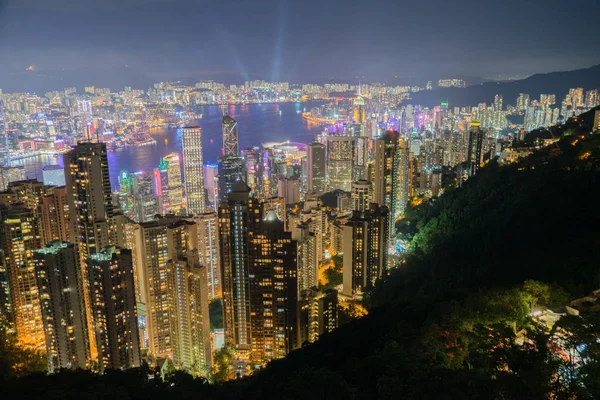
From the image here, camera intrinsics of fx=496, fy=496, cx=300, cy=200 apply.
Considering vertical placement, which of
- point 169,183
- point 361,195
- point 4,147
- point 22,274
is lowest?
point 22,274

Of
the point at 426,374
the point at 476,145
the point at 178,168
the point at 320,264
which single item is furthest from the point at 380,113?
the point at 426,374

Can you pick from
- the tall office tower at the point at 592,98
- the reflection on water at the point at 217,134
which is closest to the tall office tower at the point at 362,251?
the reflection on water at the point at 217,134

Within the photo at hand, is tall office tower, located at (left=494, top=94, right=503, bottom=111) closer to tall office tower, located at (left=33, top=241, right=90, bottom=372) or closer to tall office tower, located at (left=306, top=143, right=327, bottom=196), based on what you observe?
tall office tower, located at (left=306, top=143, right=327, bottom=196)

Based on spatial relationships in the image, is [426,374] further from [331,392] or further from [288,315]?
[288,315]

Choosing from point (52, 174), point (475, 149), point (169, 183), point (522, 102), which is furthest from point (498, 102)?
point (52, 174)

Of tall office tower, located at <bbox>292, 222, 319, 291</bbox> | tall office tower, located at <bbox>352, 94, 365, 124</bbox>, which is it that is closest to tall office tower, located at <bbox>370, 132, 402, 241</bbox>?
tall office tower, located at <bbox>292, 222, 319, 291</bbox>

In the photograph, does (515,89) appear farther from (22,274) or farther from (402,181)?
(22,274)
